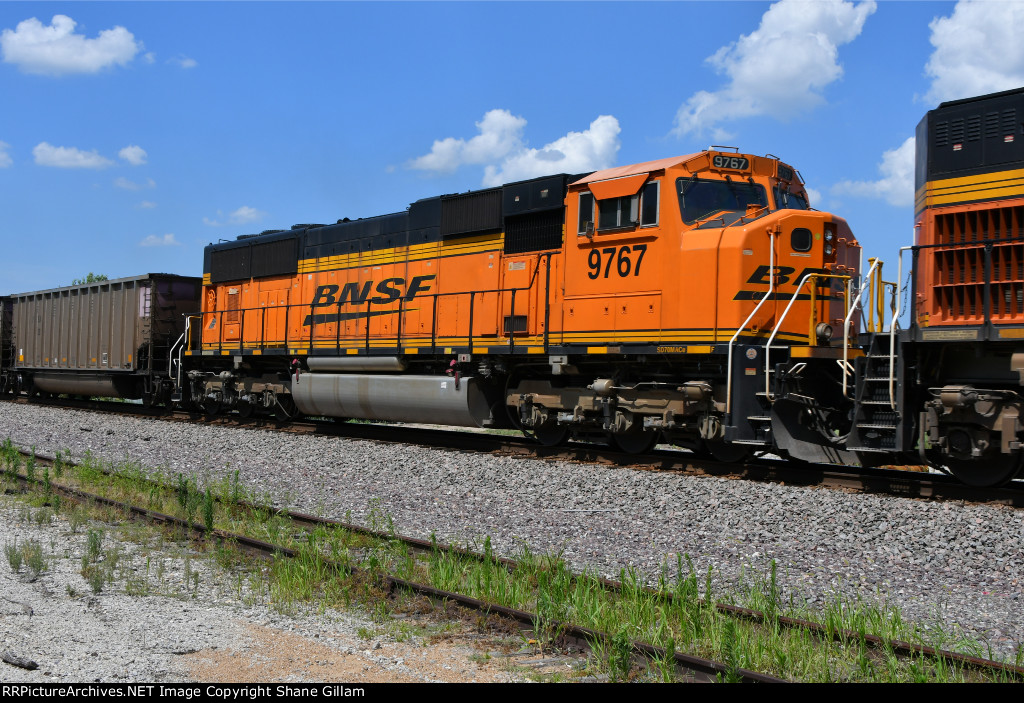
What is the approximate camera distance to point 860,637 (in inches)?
172

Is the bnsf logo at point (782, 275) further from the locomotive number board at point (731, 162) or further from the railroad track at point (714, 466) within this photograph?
the railroad track at point (714, 466)

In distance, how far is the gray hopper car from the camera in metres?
20.7

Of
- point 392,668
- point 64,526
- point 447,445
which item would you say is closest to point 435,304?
point 447,445

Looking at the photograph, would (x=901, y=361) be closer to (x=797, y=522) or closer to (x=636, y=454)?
(x=797, y=522)

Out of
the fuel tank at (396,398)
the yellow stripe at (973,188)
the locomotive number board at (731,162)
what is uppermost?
the locomotive number board at (731,162)

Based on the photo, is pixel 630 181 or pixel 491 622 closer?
pixel 491 622

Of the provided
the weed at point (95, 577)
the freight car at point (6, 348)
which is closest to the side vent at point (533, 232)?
the weed at point (95, 577)

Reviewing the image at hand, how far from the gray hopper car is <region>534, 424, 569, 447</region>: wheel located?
11.8 meters

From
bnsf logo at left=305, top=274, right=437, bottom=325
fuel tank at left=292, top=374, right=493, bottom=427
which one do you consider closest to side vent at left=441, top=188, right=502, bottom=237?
bnsf logo at left=305, top=274, right=437, bottom=325

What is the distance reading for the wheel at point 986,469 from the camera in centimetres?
812

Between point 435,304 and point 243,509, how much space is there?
616 cm

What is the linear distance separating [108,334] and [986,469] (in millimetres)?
20342

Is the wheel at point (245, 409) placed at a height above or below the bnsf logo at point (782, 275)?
Result: below

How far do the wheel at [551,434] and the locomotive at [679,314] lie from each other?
0.03 m
